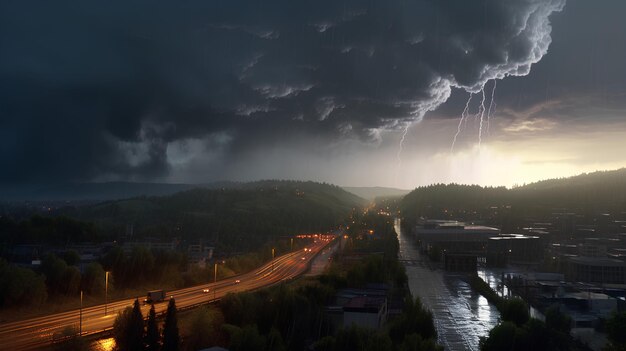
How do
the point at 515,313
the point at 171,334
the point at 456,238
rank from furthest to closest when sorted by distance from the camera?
1. the point at 456,238
2. the point at 515,313
3. the point at 171,334

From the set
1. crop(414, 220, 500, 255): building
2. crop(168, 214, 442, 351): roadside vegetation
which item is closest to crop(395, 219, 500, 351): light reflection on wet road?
crop(168, 214, 442, 351): roadside vegetation

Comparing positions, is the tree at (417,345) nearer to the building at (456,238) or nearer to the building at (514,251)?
the building at (514,251)

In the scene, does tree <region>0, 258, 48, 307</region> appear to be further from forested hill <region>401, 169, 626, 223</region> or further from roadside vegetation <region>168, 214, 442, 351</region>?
forested hill <region>401, 169, 626, 223</region>

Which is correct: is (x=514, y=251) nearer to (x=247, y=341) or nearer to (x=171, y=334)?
(x=247, y=341)

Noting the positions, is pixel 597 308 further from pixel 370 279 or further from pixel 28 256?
pixel 28 256

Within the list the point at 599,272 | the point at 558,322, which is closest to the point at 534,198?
the point at 599,272
